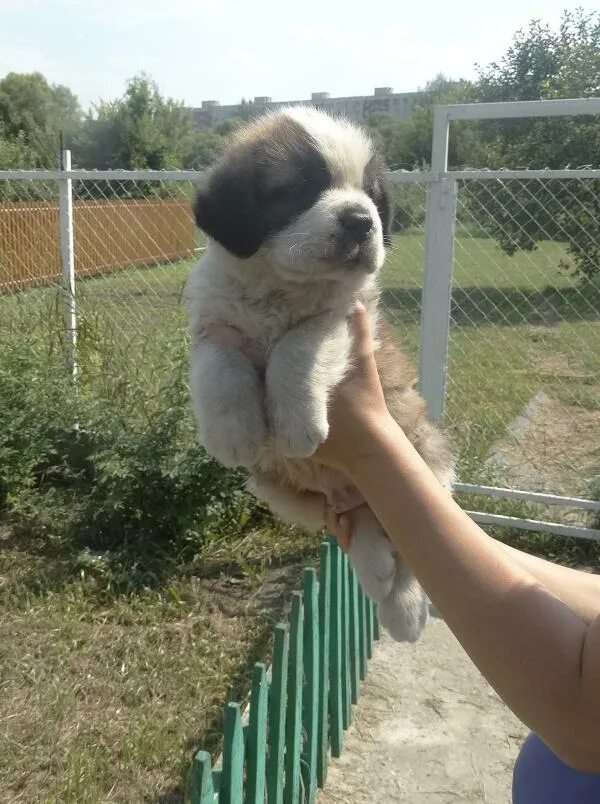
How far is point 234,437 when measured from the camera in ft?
6.80

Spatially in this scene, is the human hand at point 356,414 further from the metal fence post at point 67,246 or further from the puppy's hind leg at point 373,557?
the metal fence post at point 67,246

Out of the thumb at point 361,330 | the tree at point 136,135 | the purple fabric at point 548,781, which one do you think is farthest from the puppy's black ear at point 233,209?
the tree at point 136,135

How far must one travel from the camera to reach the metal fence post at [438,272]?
5035 mm

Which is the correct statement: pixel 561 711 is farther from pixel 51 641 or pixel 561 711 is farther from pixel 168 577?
pixel 168 577

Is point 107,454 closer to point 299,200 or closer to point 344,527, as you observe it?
point 344,527

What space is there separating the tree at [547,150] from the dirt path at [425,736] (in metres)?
3.15

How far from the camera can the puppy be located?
213 centimetres

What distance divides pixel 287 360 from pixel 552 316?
945 centimetres

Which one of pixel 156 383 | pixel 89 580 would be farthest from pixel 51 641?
pixel 156 383

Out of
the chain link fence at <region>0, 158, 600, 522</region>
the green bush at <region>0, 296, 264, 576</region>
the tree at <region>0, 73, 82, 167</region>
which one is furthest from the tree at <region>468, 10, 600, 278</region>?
the tree at <region>0, 73, 82, 167</region>

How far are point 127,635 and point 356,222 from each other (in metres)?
3.11

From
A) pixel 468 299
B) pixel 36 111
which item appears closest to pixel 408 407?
pixel 468 299

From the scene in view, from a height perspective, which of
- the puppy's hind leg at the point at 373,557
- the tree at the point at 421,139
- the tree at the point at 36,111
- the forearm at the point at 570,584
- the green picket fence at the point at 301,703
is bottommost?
the green picket fence at the point at 301,703

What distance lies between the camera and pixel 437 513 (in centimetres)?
169
